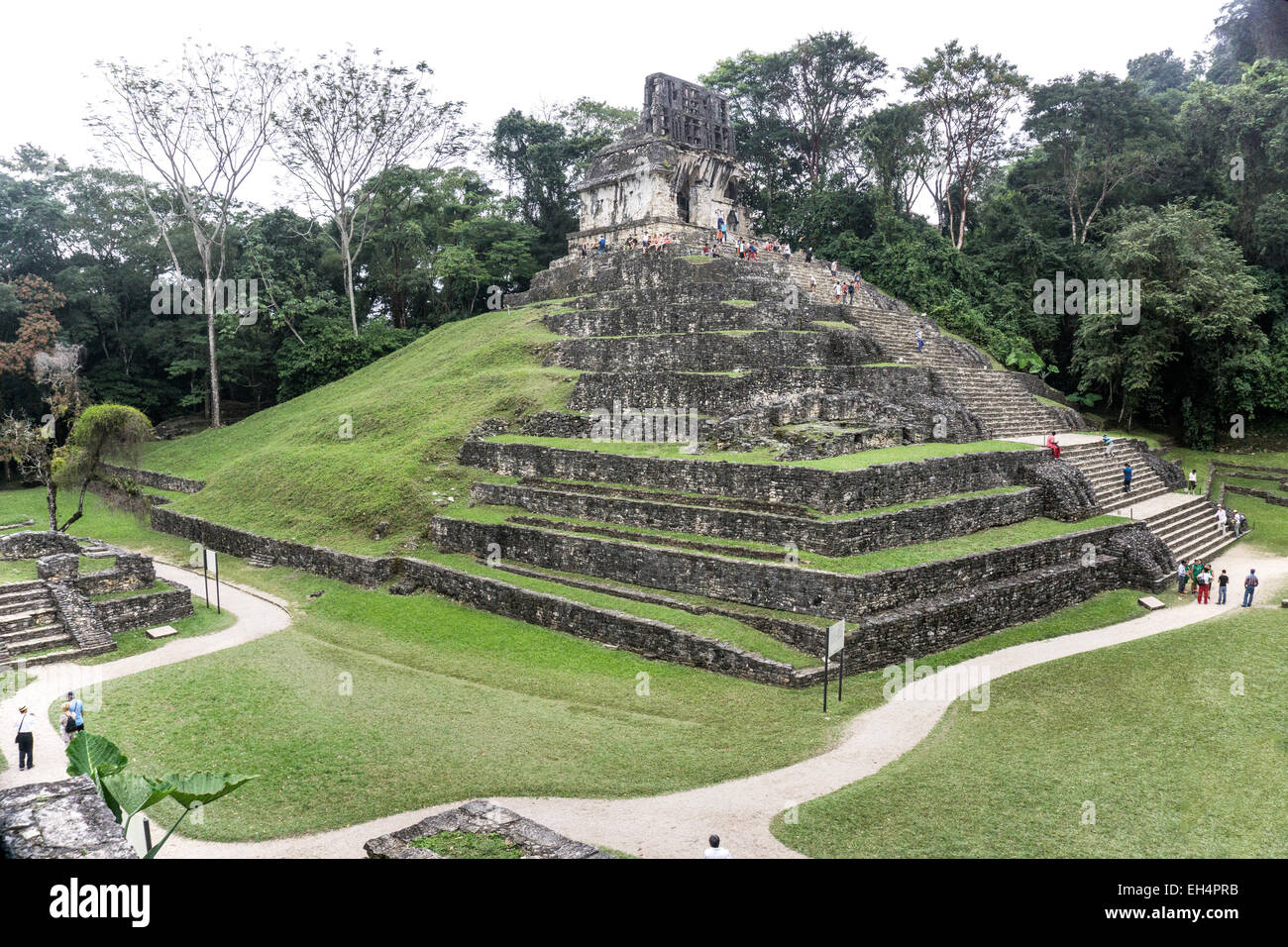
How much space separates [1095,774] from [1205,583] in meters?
8.43

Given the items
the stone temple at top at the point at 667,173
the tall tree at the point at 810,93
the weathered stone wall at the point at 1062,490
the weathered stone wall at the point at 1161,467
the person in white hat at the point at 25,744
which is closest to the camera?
the person in white hat at the point at 25,744

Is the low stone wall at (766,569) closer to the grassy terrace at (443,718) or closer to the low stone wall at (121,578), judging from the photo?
the grassy terrace at (443,718)

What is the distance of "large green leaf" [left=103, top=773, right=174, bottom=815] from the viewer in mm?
3230

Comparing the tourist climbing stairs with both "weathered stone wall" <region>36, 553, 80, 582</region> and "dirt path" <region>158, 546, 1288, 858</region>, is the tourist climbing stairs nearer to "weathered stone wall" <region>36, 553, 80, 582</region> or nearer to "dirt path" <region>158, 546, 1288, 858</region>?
"dirt path" <region>158, 546, 1288, 858</region>

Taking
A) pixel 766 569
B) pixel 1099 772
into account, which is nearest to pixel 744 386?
pixel 766 569

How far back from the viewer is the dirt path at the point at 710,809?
7504 mm

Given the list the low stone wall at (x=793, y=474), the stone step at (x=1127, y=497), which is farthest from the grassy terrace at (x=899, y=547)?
the stone step at (x=1127, y=497)

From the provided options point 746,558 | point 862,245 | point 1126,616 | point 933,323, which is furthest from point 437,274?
point 1126,616

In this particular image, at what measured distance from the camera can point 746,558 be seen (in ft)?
44.5

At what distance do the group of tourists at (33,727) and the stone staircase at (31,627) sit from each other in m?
2.52

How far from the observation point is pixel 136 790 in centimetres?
329

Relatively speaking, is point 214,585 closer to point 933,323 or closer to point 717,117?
point 933,323

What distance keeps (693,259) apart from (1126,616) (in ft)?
52.4

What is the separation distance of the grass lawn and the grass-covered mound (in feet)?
41.4
